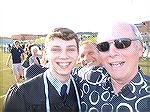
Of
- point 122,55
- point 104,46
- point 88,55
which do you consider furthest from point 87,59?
point 122,55

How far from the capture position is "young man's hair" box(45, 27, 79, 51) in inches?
104

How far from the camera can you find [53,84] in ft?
8.90

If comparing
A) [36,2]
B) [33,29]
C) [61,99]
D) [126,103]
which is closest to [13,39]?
[33,29]

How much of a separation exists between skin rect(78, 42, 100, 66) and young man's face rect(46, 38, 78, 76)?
0.45 ft

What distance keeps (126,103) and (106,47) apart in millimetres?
480

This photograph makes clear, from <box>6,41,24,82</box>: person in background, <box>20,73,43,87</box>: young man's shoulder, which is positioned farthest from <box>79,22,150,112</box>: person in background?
<box>6,41,24,82</box>: person in background

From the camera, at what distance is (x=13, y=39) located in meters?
3.06

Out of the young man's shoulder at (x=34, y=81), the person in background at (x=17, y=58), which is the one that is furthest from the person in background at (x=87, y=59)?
the person in background at (x=17, y=58)

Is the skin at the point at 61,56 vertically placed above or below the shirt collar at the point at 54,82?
above

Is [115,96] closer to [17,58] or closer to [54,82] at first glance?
[54,82]

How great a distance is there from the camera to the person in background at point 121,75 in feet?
8.50

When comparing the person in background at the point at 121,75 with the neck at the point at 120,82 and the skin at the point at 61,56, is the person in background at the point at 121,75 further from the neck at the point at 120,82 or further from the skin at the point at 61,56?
the skin at the point at 61,56

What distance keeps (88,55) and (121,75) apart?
0.44 metres

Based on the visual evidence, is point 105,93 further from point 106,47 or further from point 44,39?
point 44,39
